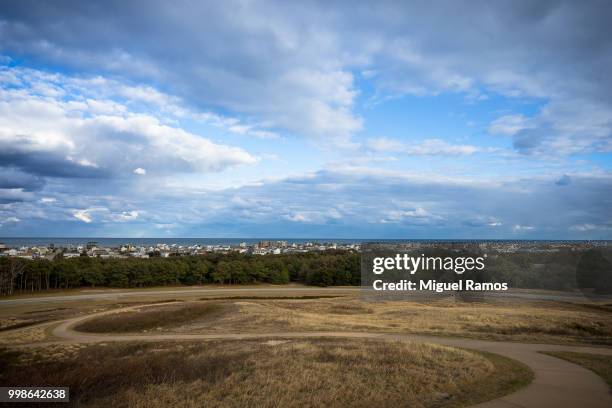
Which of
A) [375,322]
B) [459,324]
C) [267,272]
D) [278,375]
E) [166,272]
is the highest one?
[278,375]

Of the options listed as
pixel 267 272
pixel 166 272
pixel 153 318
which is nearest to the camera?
pixel 153 318

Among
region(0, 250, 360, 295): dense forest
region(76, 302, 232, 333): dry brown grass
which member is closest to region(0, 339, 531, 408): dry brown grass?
region(76, 302, 232, 333): dry brown grass

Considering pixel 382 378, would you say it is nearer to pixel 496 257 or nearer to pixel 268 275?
pixel 496 257

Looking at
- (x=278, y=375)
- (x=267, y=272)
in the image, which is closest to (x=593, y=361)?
(x=278, y=375)

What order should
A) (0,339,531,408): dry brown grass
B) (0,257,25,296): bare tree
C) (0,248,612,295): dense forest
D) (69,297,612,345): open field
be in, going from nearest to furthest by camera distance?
(0,339,531,408): dry brown grass → (69,297,612,345): open field → (0,248,612,295): dense forest → (0,257,25,296): bare tree

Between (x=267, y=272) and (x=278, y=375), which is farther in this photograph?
(x=267, y=272)

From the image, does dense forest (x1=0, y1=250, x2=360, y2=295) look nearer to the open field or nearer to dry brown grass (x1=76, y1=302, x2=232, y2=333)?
dry brown grass (x1=76, y1=302, x2=232, y2=333)

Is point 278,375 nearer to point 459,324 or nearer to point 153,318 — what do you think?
point 459,324

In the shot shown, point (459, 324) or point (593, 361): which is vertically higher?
point (593, 361)
